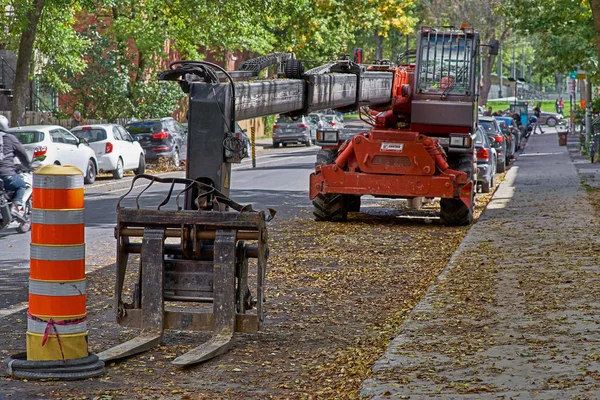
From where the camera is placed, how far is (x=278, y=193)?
23.9 m

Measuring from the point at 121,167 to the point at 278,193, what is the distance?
7797 mm

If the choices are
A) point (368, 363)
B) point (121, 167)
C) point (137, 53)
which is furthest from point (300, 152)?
point (368, 363)

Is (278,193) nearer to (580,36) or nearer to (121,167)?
(121,167)

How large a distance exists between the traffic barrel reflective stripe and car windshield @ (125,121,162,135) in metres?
27.9

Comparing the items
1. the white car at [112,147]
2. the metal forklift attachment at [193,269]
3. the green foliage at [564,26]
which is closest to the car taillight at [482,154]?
the green foliage at [564,26]

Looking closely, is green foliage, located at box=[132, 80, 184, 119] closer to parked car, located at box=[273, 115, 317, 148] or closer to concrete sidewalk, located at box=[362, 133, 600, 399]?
parked car, located at box=[273, 115, 317, 148]

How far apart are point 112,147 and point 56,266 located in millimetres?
23092

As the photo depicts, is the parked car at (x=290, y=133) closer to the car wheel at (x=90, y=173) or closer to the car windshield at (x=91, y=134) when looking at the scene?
the car windshield at (x=91, y=134)

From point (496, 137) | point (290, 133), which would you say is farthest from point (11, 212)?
point (290, 133)

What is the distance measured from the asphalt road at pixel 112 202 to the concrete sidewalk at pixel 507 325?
249 centimetres

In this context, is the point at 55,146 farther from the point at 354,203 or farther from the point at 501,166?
the point at 501,166

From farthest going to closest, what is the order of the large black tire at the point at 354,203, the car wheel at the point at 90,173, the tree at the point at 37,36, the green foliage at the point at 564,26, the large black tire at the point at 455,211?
1. the green foliage at the point at 564,26
2. the car wheel at the point at 90,173
3. the tree at the point at 37,36
4. the large black tire at the point at 354,203
5. the large black tire at the point at 455,211

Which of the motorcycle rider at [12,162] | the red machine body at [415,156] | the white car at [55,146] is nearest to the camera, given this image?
the motorcycle rider at [12,162]

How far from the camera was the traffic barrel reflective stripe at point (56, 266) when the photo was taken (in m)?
7.06
